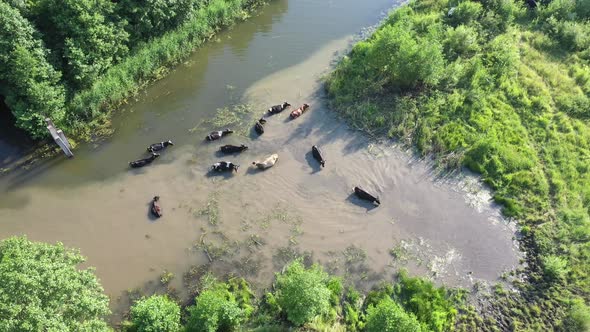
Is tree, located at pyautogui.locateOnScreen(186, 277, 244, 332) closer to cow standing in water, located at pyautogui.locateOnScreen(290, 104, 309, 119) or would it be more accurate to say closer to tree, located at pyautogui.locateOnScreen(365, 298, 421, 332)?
tree, located at pyautogui.locateOnScreen(365, 298, 421, 332)

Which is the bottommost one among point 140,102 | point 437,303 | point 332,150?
point 437,303

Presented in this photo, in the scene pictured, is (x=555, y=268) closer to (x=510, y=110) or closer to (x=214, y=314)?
(x=510, y=110)

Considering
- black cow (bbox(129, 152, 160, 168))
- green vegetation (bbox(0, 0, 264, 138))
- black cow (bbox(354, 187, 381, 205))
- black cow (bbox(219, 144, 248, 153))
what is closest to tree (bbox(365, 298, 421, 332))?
black cow (bbox(354, 187, 381, 205))

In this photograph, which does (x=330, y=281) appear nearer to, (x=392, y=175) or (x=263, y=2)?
(x=392, y=175)

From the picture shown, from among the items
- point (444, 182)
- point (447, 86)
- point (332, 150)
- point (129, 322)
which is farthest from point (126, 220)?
point (447, 86)

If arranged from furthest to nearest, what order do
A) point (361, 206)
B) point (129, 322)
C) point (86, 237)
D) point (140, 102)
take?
1. point (140, 102)
2. point (361, 206)
3. point (86, 237)
4. point (129, 322)

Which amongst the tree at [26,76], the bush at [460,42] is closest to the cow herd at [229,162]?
the tree at [26,76]

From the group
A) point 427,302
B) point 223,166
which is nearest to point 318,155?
point 223,166
